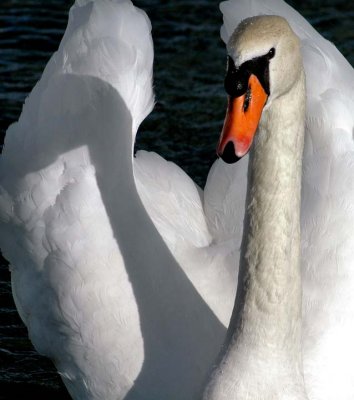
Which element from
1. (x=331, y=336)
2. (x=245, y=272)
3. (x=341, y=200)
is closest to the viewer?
(x=245, y=272)

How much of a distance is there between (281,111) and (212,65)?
16.9 ft

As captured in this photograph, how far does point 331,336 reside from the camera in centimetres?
543

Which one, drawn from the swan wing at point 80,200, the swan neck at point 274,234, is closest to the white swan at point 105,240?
the swan wing at point 80,200

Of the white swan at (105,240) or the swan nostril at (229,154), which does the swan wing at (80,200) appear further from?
the swan nostril at (229,154)

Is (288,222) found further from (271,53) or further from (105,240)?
(105,240)

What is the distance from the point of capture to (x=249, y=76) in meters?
3.98

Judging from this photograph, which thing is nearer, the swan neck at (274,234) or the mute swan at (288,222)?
the mute swan at (288,222)

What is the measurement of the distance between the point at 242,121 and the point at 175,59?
5597 mm

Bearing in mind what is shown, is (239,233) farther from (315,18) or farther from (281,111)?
(315,18)

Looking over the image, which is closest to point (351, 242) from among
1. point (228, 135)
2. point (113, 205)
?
point (113, 205)

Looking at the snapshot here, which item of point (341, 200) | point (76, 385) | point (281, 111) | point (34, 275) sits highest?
point (281, 111)

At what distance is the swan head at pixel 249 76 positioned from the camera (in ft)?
12.9

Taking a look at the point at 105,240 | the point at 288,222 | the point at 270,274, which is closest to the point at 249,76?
the point at 288,222

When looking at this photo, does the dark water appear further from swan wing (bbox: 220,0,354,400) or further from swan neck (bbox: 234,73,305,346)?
swan neck (bbox: 234,73,305,346)
